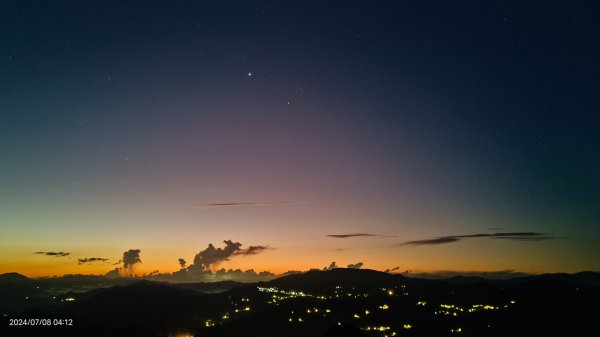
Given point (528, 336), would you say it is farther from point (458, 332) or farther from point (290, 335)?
point (290, 335)

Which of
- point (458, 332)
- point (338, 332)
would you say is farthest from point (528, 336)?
point (338, 332)

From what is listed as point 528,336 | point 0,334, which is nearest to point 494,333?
point 528,336

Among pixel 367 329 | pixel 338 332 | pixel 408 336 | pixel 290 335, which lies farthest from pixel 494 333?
pixel 338 332

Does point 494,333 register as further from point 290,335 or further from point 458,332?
point 290,335

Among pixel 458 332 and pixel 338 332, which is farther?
pixel 458 332

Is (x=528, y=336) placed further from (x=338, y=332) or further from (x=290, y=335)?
(x=338, y=332)

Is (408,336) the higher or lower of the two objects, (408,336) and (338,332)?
the lower

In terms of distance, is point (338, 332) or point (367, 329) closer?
point (338, 332)
